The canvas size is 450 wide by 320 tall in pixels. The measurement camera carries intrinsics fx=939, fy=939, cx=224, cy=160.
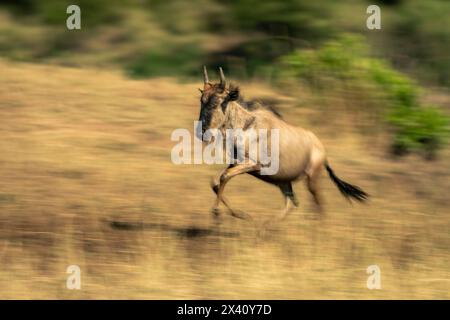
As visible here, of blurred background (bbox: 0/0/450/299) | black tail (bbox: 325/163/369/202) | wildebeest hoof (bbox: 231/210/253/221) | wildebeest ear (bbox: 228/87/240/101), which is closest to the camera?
wildebeest ear (bbox: 228/87/240/101)

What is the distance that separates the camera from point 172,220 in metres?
9.19

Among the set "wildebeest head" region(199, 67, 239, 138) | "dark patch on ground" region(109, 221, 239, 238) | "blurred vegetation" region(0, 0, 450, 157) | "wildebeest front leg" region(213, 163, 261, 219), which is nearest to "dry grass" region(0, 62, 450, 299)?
"dark patch on ground" region(109, 221, 239, 238)

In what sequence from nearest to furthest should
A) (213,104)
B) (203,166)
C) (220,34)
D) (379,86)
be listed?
(213,104)
(203,166)
(379,86)
(220,34)

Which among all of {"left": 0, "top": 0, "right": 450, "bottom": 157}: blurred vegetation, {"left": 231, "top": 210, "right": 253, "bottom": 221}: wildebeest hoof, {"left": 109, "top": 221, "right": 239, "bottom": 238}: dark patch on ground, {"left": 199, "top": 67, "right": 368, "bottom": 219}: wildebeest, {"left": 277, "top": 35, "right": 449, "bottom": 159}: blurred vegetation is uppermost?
{"left": 0, "top": 0, "right": 450, "bottom": 157}: blurred vegetation

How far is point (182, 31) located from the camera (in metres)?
16.5

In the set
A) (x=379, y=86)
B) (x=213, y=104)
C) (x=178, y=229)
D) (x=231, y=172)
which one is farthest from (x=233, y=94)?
(x=379, y=86)

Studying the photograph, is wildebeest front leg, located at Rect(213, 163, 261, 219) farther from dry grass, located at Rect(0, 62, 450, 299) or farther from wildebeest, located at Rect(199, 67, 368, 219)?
dry grass, located at Rect(0, 62, 450, 299)

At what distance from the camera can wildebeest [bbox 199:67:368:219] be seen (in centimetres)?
812

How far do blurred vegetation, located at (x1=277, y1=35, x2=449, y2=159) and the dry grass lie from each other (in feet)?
1.16

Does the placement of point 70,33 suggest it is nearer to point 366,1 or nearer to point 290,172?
point 366,1

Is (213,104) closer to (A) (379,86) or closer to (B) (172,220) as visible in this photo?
(B) (172,220)

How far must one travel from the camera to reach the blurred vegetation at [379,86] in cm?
1177

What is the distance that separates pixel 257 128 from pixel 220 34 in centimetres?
851

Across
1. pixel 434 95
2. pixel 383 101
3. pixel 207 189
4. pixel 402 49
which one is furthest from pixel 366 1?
pixel 207 189
